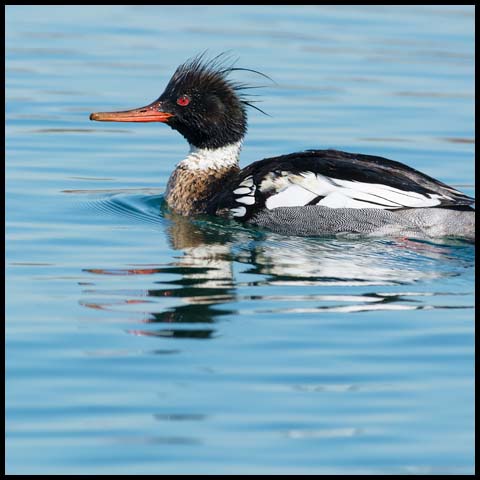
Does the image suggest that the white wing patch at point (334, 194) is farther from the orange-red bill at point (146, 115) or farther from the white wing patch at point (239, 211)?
the orange-red bill at point (146, 115)

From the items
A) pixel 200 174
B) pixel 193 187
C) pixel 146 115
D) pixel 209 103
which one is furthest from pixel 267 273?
pixel 146 115

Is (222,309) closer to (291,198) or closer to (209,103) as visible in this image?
(291,198)

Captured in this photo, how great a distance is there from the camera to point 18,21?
20844 millimetres

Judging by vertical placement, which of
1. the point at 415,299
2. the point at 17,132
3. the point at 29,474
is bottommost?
the point at 29,474

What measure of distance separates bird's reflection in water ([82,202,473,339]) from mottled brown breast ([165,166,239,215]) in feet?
1.49

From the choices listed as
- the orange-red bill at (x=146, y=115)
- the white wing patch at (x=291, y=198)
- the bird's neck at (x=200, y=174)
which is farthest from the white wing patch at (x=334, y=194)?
the orange-red bill at (x=146, y=115)

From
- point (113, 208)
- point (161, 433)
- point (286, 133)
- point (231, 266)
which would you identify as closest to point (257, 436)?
point (161, 433)

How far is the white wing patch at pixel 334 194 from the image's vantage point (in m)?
10.4

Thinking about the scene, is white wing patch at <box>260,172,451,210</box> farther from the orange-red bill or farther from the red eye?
the orange-red bill

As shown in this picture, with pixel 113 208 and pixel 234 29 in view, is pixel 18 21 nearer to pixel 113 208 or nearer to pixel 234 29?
pixel 234 29

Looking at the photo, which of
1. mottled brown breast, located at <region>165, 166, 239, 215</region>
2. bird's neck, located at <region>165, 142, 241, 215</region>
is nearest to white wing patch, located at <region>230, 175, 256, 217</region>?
mottled brown breast, located at <region>165, 166, 239, 215</region>

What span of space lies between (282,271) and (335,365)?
6.99 feet

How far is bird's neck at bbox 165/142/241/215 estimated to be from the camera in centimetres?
1174

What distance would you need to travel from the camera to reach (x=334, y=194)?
34.9 feet
